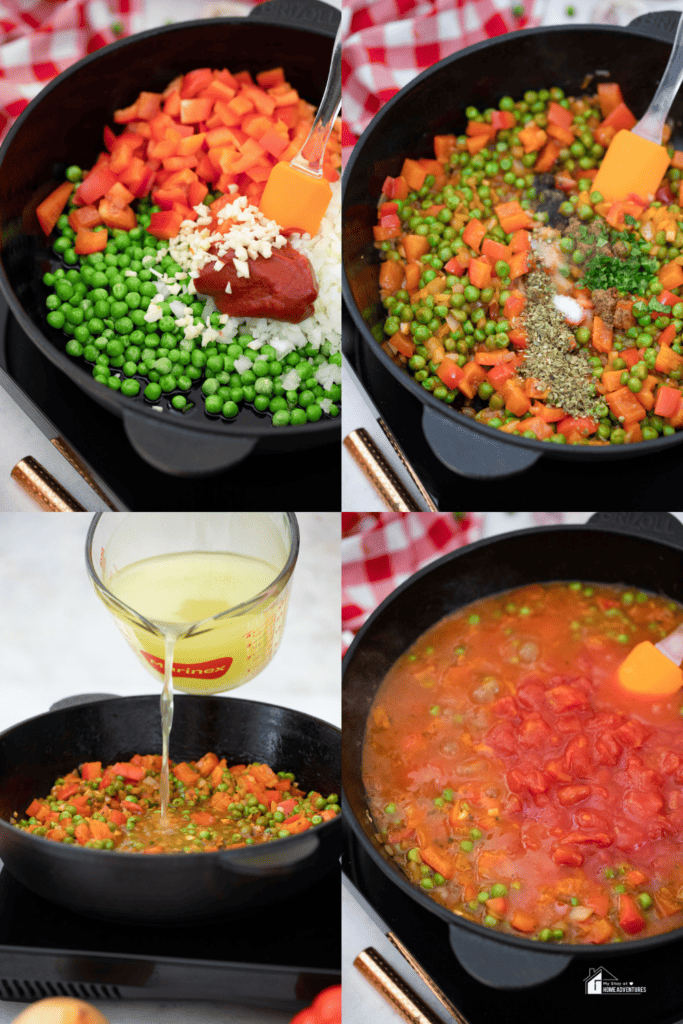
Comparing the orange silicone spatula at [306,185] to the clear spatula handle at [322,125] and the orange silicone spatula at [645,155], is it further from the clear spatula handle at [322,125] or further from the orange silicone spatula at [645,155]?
the orange silicone spatula at [645,155]

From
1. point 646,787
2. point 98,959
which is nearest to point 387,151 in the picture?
point 646,787

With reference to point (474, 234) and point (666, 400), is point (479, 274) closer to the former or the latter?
point (474, 234)

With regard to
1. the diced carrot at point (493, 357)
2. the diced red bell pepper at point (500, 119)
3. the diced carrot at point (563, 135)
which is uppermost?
the diced red bell pepper at point (500, 119)

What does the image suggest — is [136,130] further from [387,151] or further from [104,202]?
[387,151]

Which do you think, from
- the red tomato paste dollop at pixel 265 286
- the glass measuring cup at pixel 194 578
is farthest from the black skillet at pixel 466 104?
the glass measuring cup at pixel 194 578

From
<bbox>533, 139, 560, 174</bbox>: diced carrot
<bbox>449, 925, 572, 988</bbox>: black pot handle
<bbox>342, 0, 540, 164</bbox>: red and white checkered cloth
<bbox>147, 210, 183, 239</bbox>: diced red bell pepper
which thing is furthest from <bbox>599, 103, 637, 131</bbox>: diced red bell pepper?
<bbox>449, 925, 572, 988</bbox>: black pot handle

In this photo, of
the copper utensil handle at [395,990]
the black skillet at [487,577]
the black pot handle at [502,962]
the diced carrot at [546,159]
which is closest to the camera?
the black pot handle at [502,962]

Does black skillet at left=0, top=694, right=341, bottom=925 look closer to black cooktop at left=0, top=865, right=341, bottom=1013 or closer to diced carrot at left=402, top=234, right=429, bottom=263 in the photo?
black cooktop at left=0, top=865, right=341, bottom=1013
